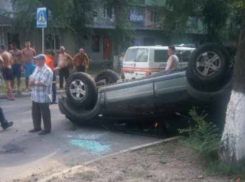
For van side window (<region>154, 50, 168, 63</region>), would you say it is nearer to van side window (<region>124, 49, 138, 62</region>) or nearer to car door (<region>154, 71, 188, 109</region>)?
van side window (<region>124, 49, 138, 62</region>)

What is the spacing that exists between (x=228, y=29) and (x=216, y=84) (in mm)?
27408

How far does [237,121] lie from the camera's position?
15.9ft

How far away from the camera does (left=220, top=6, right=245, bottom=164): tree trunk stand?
15.7ft

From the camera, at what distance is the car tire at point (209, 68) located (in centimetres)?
625

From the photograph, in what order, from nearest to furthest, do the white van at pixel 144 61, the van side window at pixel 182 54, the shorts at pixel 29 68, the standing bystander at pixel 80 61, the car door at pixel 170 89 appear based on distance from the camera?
the car door at pixel 170 89, the shorts at pixel 29 68, the white van at pixel 144 61, the standing bystander at pixel 80 61, the van side window at pixel 182 54

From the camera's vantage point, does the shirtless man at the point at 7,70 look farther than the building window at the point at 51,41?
No

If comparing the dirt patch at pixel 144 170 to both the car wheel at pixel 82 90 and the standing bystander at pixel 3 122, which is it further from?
the standing bystander at pixel 3 122

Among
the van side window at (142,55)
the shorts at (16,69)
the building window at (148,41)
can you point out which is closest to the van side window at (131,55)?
the van side window at (142,55)

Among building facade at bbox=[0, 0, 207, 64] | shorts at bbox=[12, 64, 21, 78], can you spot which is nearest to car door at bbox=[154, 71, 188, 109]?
shorts at bbox=[12, 64, 21, 78]

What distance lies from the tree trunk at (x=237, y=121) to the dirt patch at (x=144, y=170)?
346 mm

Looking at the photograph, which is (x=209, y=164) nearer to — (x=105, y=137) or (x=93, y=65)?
(x=105, y=137)

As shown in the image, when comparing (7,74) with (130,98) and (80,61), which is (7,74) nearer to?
(80,61)

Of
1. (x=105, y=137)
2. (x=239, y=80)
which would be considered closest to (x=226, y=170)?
(x=239, y=80)

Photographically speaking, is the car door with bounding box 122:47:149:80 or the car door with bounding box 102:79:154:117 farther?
the car door with bounding box 122:47:149:80
